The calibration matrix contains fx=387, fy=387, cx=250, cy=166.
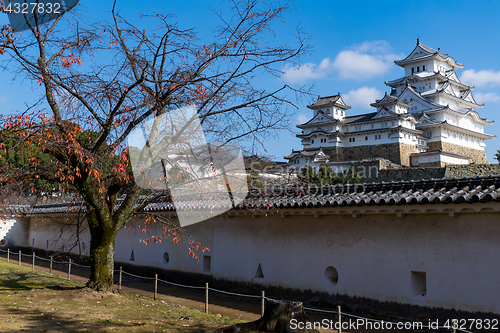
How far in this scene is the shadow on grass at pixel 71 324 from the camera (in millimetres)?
6543

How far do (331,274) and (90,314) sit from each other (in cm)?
556

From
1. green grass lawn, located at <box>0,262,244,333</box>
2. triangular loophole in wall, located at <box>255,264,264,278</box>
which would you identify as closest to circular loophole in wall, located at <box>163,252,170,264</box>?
triangular loophole in wall, located at <box>255,264,264,278</box>

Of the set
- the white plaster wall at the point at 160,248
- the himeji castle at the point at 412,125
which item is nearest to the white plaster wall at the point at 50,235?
the white plaster wall at the point at 160,248

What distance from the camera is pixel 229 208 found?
11.1m

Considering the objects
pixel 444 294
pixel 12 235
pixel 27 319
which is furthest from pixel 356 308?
pixel 12 235

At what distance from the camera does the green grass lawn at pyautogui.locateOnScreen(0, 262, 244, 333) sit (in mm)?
6723

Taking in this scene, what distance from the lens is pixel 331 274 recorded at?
9.66 m

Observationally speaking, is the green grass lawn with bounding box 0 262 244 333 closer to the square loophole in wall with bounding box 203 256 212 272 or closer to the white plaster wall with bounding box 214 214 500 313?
the white plaster wall with bounding box 214 214 500 313

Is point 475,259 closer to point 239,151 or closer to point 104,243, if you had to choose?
point 239,151

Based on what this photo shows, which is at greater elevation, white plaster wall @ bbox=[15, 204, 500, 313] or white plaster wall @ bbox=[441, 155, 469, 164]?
white plaster wall @ bbox=[441, 155, 469, 164]

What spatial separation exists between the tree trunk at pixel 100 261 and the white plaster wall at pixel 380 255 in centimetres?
398

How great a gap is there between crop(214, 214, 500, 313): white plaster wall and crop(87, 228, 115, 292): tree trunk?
3980 millimetres

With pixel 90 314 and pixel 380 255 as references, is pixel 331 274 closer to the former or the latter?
pixel 380 255

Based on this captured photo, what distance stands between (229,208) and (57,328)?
5479 millimetres
